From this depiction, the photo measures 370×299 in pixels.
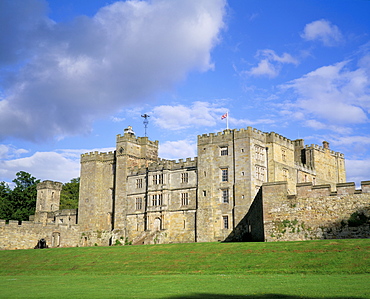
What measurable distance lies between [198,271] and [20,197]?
6388 cm

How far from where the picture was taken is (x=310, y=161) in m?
63.6

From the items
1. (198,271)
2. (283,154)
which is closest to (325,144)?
(283,154)

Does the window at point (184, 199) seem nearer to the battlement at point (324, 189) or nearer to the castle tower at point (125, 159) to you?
the castle tower at point (125, 159)

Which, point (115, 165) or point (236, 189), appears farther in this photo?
point (115, 165)

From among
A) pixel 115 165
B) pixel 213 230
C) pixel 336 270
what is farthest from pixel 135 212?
pixel 336 270

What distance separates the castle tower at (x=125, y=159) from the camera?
2571 inches

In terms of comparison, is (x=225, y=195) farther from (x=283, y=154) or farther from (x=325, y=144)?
(x=325, y=144)

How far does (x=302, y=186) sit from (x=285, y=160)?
64.9 feet

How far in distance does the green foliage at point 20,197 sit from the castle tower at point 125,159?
25.5 meters

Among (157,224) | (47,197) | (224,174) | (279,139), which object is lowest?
(157,224)

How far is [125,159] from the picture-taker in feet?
219

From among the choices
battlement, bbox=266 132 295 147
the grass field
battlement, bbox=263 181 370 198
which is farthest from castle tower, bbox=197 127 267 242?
the grass field

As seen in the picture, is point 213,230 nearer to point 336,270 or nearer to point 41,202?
point 336,270

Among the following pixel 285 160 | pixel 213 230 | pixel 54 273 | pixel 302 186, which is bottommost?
pixel 54 273
